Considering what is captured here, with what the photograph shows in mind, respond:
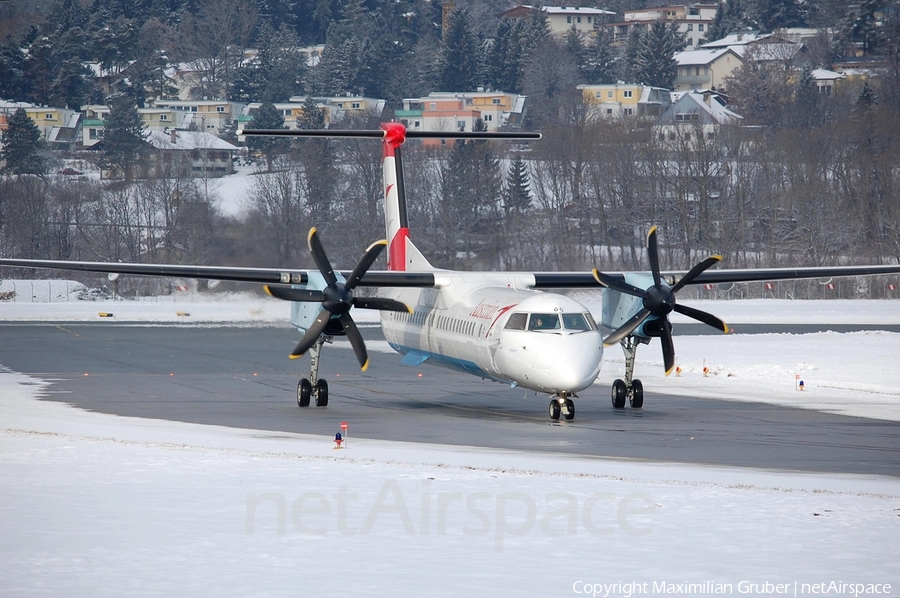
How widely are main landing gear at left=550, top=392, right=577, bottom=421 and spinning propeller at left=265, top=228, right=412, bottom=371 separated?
13.9ft

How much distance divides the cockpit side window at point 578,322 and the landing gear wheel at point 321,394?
5.76 meters

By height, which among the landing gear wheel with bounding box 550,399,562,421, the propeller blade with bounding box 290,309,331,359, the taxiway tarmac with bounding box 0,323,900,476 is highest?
the propeller blade with bounding box 290,309,331,359

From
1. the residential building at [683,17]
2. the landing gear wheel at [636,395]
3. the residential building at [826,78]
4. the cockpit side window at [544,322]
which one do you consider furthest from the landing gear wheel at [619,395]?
the residential building at [683,17]

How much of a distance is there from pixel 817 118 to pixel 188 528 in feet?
329

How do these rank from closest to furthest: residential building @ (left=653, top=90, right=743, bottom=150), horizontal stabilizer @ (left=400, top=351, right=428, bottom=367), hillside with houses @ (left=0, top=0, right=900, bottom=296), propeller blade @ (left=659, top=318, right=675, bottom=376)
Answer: propeller blade @ (left=659, top=318, right=675, bottom=376) → horizontal stabilizer @ (left=400, top=351, right=428, bottom=367) → hillside with houses @ (left=0, top=0, right=900, bottom=296) → residential building @ (left=653, top=90, right=743, bottom=150)

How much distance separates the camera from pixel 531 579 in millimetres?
10305

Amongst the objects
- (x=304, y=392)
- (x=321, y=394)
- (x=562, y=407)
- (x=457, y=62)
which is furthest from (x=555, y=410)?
(x=457, y=62)

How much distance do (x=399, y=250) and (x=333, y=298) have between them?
219 inches

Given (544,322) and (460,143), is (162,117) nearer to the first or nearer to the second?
(460,143)

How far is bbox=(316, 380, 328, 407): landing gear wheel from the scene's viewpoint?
23688 millimetres

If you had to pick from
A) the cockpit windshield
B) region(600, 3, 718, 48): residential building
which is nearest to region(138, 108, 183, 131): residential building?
region(600, 3, 718, 48): residential building

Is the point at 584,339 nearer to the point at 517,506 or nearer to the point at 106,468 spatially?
the point at 517,506

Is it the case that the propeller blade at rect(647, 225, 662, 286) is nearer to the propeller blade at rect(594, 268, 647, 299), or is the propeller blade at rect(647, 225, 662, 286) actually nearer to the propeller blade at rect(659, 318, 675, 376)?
the propeller blade at rect(594, 268, 647, 299)

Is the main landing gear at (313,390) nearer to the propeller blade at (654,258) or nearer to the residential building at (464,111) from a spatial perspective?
the propeller blade at (654,258)
